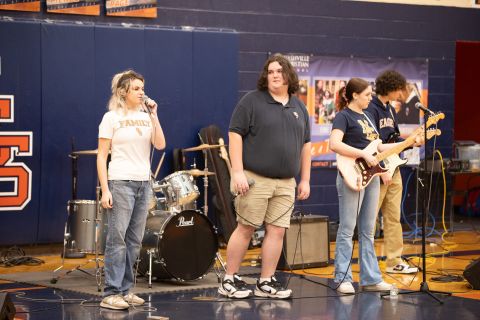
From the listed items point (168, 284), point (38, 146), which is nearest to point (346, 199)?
point (168, 284)

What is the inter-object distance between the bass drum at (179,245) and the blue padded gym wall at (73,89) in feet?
7.86

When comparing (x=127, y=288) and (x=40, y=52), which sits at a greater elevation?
(x=40, y=52)

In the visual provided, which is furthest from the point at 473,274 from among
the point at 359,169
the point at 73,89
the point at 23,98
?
the point at 23,98

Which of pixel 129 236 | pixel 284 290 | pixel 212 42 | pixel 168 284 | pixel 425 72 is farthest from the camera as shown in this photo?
pixel 425 72

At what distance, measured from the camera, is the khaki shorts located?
24.6ft

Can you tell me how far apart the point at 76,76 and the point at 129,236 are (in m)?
3.76

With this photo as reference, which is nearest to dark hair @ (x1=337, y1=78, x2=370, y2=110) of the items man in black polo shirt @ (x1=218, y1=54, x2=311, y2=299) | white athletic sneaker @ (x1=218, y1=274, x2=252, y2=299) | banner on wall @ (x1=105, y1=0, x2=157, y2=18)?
man in black polo shirt @ (x1=218, y1=54, x2=311, y2=299)

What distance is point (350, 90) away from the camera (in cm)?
808

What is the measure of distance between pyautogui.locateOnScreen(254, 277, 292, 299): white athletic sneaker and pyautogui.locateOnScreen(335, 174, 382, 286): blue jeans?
0.60m

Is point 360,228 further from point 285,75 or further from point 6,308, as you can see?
point 6,308

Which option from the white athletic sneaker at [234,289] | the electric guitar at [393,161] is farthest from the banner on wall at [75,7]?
the white athletic sneaker at [234,289]

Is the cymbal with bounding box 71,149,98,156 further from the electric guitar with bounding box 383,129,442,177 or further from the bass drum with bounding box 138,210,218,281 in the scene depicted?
the electric guitar with bounding box 383,129,442,177

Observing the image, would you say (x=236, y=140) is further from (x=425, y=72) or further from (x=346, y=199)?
(x=425, y=72)

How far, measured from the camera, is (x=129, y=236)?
7.32 metres
